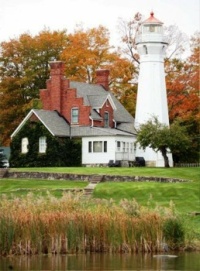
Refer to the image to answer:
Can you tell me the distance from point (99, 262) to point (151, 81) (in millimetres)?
44036

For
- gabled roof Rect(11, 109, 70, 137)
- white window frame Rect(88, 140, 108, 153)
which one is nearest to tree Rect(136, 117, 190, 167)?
white window frame Rect(88, 140, 108, 153)

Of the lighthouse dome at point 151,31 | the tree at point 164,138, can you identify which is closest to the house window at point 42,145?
the tree at point 164,138

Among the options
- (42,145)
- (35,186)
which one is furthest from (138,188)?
(42,145)

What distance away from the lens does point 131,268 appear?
32.0 meters

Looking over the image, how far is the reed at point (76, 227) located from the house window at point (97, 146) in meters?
39.4

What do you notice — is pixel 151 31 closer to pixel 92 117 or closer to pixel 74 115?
pixel 92 117

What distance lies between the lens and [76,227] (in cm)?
3397

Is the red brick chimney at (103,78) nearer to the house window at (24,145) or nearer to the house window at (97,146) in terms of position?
the house window at (97,146)

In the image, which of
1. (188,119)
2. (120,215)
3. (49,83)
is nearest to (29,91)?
(49,83)

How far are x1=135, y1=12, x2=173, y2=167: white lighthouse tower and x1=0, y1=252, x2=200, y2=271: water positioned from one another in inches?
1646

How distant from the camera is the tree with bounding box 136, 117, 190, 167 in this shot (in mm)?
69875

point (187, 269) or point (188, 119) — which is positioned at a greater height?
point (188, 119)

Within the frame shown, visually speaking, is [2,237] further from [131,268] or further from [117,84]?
[117,84]

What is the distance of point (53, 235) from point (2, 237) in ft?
5.73
